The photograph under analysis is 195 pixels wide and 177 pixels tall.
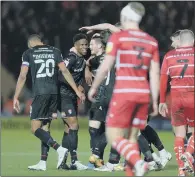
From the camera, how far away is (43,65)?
1218cm

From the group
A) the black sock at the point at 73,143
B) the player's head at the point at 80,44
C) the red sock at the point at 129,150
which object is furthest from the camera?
the player's head at the point at 80,44

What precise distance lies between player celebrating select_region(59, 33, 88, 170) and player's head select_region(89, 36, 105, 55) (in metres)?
0.25

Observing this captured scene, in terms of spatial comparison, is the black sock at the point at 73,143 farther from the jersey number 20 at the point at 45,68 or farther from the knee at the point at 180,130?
the knee at the point at 180,130

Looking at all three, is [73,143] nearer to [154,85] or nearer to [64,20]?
[154,85]

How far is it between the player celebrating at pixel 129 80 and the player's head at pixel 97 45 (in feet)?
10.3

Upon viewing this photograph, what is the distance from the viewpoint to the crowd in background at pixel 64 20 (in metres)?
25.2

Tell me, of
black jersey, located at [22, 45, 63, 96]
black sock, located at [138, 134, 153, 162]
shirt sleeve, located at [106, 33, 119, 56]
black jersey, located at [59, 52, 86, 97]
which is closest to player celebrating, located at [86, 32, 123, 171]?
black jersey, located at [59, 52, 86, 97]

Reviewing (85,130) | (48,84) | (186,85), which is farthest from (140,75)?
(85,130)

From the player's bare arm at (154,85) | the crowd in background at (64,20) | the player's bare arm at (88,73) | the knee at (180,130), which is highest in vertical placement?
the crowd in background at (64,20)

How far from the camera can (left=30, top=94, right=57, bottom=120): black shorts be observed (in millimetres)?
12273

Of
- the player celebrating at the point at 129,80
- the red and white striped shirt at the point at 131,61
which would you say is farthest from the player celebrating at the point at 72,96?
the red and white striped shirt at the point at 131,61

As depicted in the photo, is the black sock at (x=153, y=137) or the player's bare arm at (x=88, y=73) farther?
the black sock at (x=153, y=137)

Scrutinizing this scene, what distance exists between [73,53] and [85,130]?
35.1 feet

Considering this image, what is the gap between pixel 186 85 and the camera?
1105 cm
